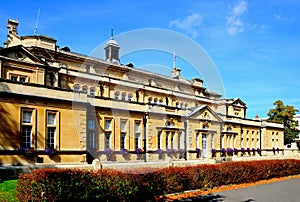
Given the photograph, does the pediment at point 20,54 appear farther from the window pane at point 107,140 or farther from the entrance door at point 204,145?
the entrance door at point 204,145

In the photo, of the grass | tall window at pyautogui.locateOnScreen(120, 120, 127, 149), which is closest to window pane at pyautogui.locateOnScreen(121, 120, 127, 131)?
tall window at pyautogui.locateOnScreen(120, 120, 127, 149)

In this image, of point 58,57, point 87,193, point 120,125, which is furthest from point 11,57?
point 87,193

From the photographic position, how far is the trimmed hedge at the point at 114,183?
1173cm

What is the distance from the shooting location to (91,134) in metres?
27.0

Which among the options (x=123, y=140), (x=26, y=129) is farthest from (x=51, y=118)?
(x=123, y=140)

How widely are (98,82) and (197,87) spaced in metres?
22.2

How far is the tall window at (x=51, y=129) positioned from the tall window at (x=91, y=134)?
357cm

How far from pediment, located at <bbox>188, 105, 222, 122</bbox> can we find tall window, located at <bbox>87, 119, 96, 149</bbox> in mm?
Answer: 12625

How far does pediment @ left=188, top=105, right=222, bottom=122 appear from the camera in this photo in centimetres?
3700

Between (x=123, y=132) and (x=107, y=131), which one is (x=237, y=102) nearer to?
(x=123, y=132)

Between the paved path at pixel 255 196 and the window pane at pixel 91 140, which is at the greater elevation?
the window pane at pixel 91 140

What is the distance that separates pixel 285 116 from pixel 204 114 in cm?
3253

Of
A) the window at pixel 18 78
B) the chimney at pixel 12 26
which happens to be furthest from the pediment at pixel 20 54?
the chimney at pixel 12 26

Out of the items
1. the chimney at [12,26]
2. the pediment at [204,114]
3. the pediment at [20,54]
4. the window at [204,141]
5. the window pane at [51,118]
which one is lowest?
the window at [204,141]
